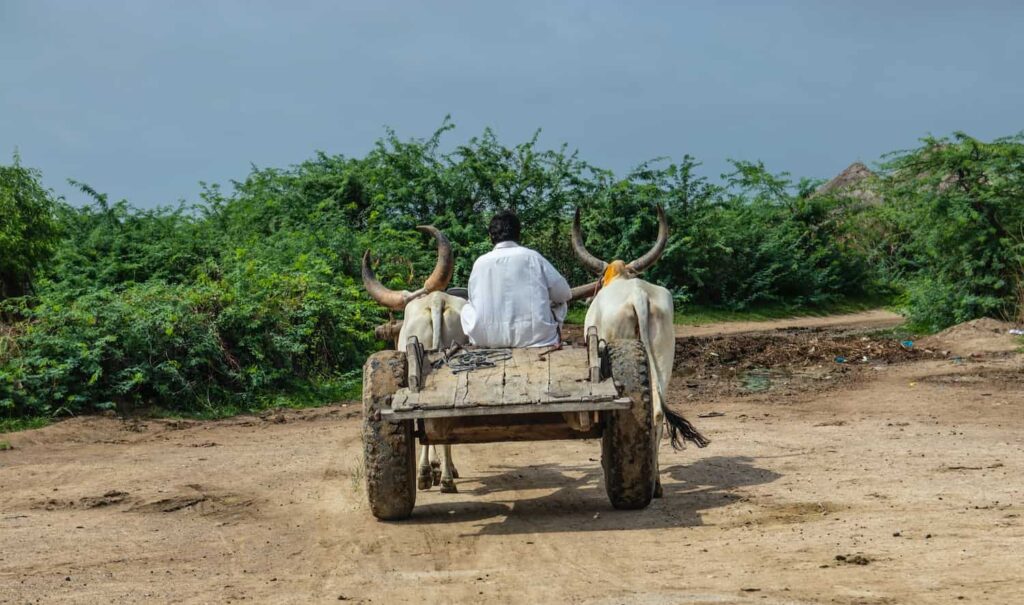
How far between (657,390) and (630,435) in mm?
1289

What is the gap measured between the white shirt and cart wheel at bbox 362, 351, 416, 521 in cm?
64

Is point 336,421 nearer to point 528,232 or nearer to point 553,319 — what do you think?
point 553,319

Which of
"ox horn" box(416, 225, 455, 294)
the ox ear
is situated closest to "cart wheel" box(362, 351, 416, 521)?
"ox horn" box(416, 225, 455, 294)

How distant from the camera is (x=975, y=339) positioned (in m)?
16.2

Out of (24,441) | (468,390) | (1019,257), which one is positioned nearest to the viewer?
(468,390)

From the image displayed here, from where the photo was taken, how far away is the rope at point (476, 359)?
21.5ft

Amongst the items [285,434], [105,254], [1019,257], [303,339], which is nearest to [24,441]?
[285,434]

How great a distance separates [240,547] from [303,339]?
7.79m

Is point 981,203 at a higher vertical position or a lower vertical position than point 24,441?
higher

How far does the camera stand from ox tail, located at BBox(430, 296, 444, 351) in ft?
26.1

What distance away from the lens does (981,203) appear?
58.1 feet

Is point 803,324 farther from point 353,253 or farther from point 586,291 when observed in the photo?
point 586,291

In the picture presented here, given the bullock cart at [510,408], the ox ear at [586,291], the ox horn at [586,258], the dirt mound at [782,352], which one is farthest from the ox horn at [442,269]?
the dirt mound at [782,352]

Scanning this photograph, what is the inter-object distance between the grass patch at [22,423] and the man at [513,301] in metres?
6.14
